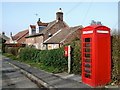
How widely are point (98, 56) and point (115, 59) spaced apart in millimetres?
781

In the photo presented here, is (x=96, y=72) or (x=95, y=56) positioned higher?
(x=95, y=56)

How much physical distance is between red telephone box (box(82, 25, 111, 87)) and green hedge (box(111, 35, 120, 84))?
0.18m

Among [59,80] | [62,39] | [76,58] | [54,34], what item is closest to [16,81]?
[59,80]

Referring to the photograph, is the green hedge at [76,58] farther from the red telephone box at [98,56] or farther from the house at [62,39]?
the house at [62,39]

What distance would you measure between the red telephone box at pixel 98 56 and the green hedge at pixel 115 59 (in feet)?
0.60

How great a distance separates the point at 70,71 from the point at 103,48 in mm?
3562

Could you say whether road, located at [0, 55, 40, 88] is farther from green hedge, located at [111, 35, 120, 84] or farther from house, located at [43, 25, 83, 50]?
house, located at [43, 25, 83, 50]

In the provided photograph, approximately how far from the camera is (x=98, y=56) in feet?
21.4

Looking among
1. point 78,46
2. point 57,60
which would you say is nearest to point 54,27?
point 57,60

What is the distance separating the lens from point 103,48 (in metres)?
6.66

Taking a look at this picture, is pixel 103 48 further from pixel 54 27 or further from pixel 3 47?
pixel 3 47

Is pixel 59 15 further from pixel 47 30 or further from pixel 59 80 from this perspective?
pixel 59 80

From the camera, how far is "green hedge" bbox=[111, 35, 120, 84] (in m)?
6.50

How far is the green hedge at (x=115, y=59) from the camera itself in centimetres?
650
